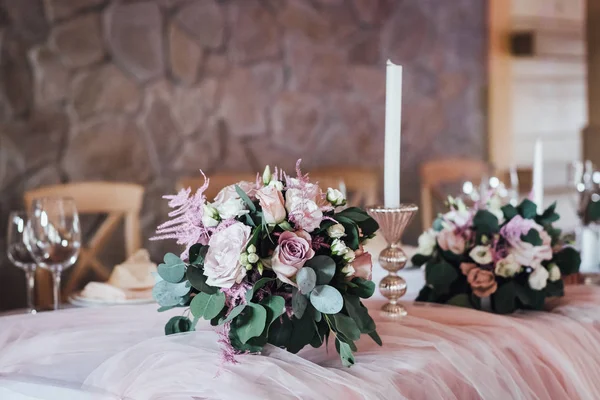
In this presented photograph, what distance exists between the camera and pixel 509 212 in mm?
1358

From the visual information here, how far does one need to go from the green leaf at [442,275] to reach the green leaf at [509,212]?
13 centimetres

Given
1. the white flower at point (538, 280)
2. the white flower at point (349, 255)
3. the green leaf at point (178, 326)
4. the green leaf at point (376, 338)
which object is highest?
the white flower at point (349, 255)

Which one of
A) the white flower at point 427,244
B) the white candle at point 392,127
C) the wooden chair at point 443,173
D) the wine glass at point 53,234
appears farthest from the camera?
the wooden chair at point 443,173

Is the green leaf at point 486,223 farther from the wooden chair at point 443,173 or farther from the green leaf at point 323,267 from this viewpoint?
the wooden chair at point 443,173

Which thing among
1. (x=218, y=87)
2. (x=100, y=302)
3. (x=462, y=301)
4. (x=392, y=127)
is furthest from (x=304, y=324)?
(x=218, y=87)

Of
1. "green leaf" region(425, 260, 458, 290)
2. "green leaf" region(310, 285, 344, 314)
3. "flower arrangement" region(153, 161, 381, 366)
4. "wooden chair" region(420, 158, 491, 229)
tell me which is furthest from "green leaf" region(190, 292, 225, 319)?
"wooden chair" region(420, 158, 491, 229)

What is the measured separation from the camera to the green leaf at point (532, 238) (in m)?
1.31

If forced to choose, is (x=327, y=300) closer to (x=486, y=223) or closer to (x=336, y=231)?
(x=336, y=231)

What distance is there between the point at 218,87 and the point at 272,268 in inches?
106

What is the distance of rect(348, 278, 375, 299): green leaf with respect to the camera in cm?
98

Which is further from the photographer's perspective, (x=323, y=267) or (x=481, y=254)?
(x=481, y=254)

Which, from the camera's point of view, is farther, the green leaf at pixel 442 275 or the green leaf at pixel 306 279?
the green leaf at pixel 442 275

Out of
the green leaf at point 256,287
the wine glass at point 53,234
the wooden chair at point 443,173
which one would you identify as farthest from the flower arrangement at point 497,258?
the wooden chair at point 443,173

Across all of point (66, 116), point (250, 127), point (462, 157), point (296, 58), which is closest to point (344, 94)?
point (296, 58)
